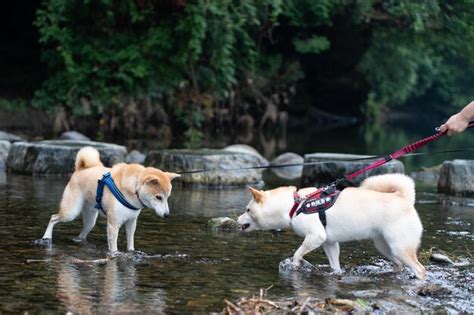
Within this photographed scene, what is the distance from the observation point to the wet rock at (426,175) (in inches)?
717

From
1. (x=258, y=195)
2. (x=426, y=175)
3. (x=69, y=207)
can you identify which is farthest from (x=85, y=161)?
(x=426, y=175)

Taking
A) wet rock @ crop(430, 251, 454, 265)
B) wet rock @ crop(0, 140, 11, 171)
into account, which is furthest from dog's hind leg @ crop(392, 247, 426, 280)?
wet rock @ crop(0, 140, 11, 171)

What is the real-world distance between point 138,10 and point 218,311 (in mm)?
18410

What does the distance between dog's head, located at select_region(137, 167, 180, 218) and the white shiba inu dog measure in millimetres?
810

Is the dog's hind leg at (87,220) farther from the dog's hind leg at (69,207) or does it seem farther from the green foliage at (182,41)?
the green foliage at (182,41)

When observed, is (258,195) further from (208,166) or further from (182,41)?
(182,41)

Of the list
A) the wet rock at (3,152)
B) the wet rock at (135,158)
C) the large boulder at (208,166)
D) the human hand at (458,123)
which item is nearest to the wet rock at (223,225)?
the human hand at (458,123)

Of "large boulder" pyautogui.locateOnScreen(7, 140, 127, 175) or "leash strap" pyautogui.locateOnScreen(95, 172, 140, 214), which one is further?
"large boulder" pyautogui.locateOnScreen(7, 140, 127, 175)

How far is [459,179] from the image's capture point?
15.2 meters

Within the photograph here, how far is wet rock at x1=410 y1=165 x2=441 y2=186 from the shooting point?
59.7 feet

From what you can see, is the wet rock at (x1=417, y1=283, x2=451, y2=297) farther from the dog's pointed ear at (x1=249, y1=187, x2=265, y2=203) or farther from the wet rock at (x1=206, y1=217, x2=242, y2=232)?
the wet rock at (x1=206, y1=217, x2=242, y2=232)

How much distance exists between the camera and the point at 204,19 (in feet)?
75.3

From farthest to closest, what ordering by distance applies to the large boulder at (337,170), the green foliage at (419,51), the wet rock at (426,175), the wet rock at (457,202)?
the green foliage at (419,51), the wet rock at (426,175), the large boulder at (337,170), the wet rock at (457,202)

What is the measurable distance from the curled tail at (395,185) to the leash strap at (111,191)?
7.99 ft
